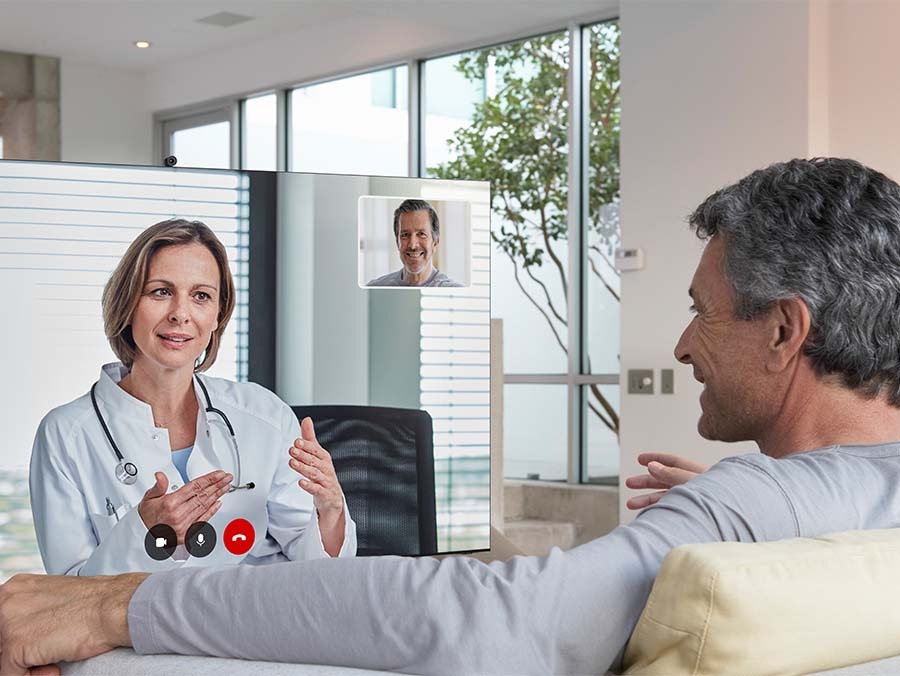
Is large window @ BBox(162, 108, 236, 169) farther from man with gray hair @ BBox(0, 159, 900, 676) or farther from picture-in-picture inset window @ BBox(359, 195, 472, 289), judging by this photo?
man with gray hair @ BBox(0, 159, 900, 676)

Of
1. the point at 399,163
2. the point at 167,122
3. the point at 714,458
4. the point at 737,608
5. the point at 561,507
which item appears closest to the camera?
the point at 737,608

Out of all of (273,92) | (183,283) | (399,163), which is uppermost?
(273,92)

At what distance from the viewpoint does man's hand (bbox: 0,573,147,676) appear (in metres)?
1.28

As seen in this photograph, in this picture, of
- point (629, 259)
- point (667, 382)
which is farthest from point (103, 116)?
point (667, 382)

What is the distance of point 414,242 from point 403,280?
91 mm

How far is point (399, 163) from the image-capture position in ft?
24.0

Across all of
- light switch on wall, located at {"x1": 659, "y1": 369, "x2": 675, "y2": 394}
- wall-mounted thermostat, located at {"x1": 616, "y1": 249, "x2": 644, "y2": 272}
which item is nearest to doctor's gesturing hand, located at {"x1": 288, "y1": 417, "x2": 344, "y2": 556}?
light switch on wall, located at {"x1": 659, "y1": 369, "x2": 675, "y2": 394}

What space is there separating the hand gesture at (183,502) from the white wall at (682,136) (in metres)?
2.85

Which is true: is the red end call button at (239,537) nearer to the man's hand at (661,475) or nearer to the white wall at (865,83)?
the man's hand at (661,475)

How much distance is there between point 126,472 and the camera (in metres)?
2.49

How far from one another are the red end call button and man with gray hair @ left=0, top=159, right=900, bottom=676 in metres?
1.22

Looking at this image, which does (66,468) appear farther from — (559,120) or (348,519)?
(559,120)

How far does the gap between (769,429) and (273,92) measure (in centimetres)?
659

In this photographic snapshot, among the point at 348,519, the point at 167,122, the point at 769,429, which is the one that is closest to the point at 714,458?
the point at 348,519
